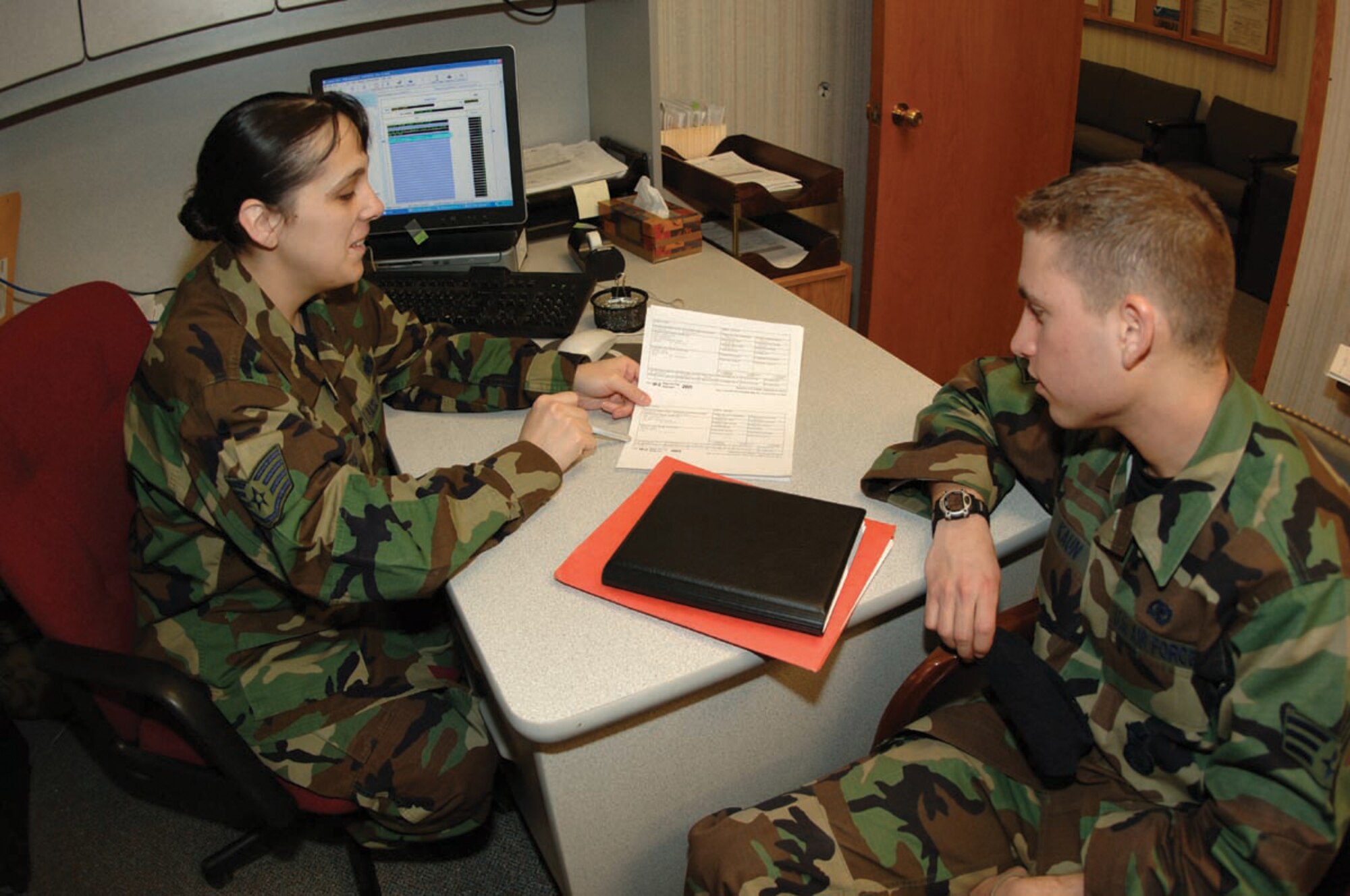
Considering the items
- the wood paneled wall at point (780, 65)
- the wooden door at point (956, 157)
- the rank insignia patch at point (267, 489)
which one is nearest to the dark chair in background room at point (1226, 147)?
the wooden door at point (956, 157)

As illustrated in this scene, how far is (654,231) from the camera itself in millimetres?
1914

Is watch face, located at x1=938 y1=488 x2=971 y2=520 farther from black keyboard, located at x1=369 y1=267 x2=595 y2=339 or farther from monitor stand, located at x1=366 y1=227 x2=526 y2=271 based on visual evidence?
monitor stand, located at x1=366 y1=227 x2=526 y2=271

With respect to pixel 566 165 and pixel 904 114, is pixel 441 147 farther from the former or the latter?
pixel 904 114

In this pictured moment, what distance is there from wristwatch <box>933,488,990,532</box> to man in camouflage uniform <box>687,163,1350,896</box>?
10mm

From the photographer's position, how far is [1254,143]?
14.2 feet

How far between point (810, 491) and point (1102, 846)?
0.49 metres

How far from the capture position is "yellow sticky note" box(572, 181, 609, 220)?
2066 millimetres

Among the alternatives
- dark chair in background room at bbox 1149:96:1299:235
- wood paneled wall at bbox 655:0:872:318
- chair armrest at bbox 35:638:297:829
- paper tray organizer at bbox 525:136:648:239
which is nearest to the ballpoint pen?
chair armrest at bbox 35:638:297:829

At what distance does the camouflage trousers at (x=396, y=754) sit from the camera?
3.97 ft

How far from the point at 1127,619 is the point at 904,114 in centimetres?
180

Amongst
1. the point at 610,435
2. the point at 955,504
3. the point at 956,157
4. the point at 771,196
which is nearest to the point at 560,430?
the point at 610,435

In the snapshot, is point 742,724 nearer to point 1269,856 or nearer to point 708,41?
point 1269,856

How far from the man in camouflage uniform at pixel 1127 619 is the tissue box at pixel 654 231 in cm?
87

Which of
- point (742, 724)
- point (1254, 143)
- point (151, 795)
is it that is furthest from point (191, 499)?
point (1254, 143)
